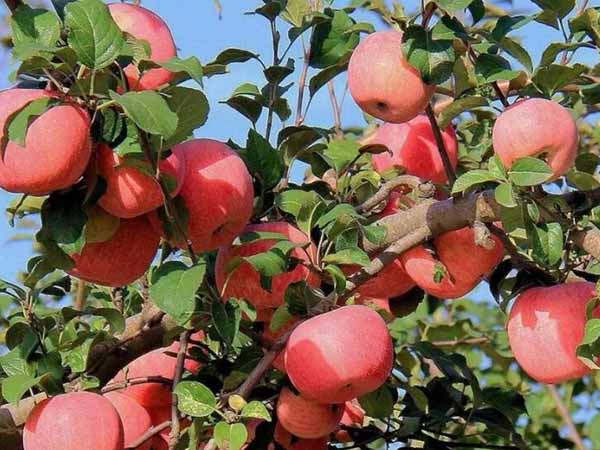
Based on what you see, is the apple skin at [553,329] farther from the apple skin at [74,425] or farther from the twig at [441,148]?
the apple skin at [74,425]

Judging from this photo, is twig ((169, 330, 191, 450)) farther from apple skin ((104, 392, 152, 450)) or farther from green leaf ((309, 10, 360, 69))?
green leaf ((309, 10, 360, 69))

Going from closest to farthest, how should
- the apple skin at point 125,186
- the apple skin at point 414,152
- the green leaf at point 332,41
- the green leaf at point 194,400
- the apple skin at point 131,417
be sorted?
the apple skin at point 125,186
the green leaf at point 194,400
the apple skin at point 131,417
the green leaf at point 332,41
the apple skin at point 414,152

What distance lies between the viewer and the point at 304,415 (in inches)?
59.2

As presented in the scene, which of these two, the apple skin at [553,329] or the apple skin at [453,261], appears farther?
the apple skin at [453,261]

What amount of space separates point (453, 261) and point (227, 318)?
0.44 meters

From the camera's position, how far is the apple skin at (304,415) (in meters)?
1.50

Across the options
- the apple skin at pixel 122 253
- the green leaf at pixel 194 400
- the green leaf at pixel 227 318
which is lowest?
the green leaf at pixel 194 400

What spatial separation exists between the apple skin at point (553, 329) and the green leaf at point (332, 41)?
0.47 metres

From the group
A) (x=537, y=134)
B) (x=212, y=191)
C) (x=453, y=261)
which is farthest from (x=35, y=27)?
(x=453, y=261)

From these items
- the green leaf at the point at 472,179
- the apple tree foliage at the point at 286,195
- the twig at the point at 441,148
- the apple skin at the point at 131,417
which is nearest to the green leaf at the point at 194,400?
the apple tree foliage at the point at 286,195

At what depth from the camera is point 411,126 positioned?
1854 mm

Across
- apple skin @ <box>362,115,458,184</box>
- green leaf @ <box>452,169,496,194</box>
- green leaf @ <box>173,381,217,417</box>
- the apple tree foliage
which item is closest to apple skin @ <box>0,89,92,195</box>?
the apple tree foliage

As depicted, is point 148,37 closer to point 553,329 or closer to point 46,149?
Result: point 46,149

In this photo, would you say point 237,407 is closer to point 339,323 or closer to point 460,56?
point 339,323
